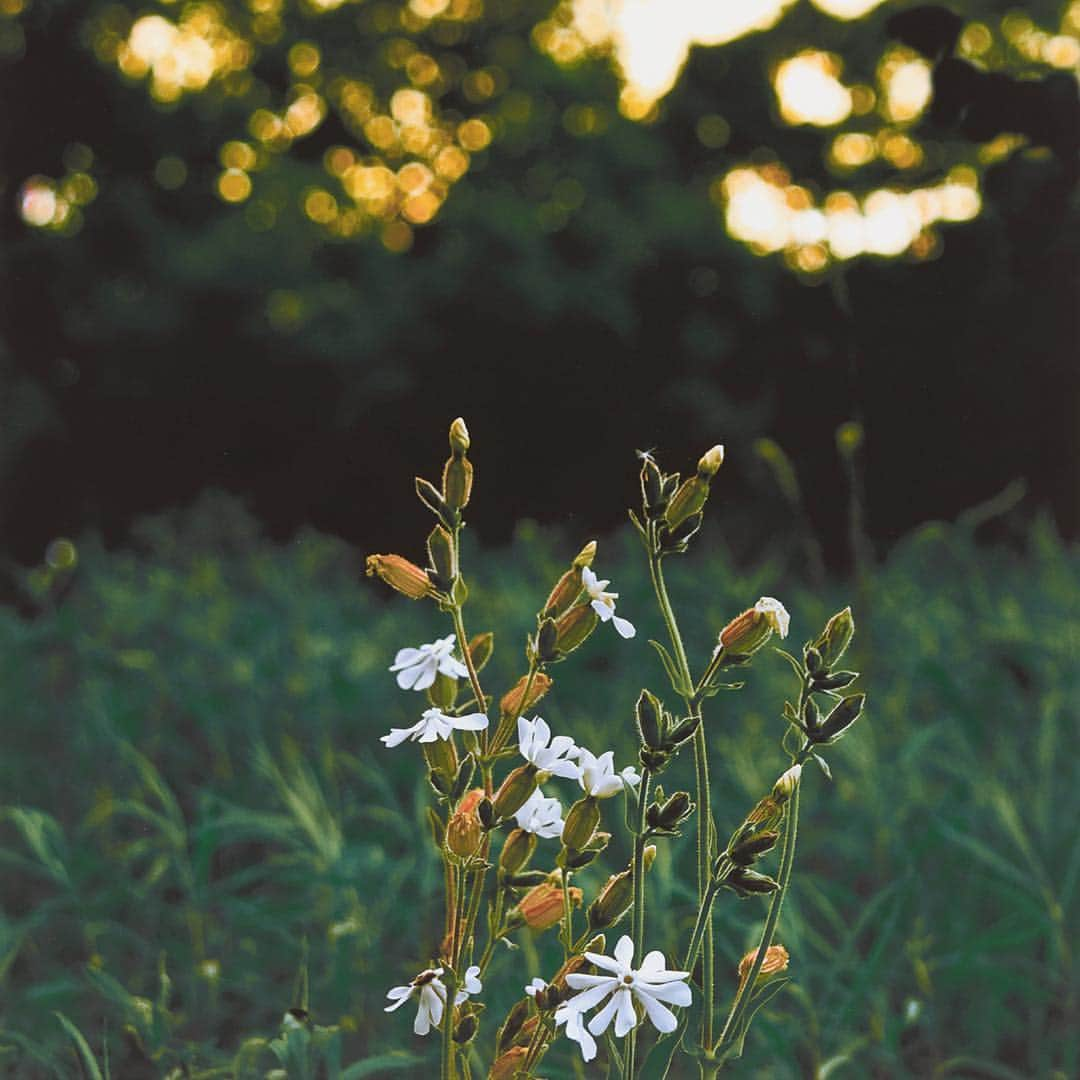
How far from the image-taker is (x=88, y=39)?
20.2 feet

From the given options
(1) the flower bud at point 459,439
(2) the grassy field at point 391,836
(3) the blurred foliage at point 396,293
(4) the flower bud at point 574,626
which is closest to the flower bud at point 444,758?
(4) the flower bud at point 574,626

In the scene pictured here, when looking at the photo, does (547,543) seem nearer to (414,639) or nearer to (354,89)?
(414,639)

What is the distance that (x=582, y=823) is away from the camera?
96cm

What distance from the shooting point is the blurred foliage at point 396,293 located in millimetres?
5898

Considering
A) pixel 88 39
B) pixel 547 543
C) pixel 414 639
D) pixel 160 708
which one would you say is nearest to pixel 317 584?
pixel 547 543

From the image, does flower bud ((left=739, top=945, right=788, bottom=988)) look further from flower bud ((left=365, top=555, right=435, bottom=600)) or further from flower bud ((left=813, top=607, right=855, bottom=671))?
flower bud ((left=365, top=555, right=435, bottom=600))

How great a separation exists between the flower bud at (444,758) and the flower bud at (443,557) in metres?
0.12

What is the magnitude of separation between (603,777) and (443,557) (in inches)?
8.0

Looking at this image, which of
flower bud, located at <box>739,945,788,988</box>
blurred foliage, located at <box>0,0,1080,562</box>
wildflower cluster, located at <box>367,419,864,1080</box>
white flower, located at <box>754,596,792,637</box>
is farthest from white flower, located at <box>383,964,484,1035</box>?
blurred foliage, located at <box>0,0,1080,562</box>

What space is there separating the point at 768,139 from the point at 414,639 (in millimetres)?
2487

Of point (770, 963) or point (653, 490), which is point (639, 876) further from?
point (653, 490)

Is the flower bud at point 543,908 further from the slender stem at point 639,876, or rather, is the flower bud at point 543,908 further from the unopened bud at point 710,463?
the unopened bud at point 710,463

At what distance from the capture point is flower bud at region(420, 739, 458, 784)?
0.99 meters

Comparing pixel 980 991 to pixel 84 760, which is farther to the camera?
pixel 84 760
